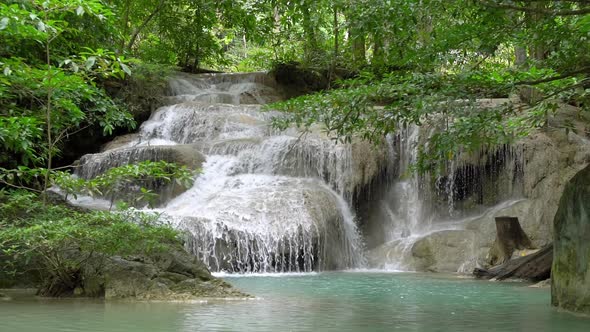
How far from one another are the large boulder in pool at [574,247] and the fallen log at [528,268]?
13.5ft

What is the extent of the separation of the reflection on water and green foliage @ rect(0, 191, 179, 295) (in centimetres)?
60

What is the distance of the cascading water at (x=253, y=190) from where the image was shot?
51.4 feet

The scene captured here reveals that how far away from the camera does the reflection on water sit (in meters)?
7.01

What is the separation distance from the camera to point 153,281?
9.33 m

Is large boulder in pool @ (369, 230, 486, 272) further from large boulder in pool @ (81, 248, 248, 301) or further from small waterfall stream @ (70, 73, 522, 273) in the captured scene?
large boulder in pool @ (81, 248, 248, 301)

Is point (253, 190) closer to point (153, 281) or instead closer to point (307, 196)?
point (307, 196)

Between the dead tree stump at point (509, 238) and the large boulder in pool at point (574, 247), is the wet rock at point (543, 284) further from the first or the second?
the large boulder in pool at point (574, 247)

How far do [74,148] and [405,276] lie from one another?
11.9 m

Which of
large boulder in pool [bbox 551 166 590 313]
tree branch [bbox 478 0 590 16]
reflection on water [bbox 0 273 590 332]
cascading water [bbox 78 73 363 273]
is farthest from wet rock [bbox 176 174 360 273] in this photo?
tree branch [bbox 478 0 590 16]

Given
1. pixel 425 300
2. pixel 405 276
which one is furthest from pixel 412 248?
pixel 425 300

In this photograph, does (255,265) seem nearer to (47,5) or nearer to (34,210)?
(34,210)

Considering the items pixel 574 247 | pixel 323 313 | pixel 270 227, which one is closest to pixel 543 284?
pixel 574 247

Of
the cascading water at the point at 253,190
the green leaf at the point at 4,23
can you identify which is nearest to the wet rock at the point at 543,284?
the cascading water at the point at 253,190

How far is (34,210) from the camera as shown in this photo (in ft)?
31.8
